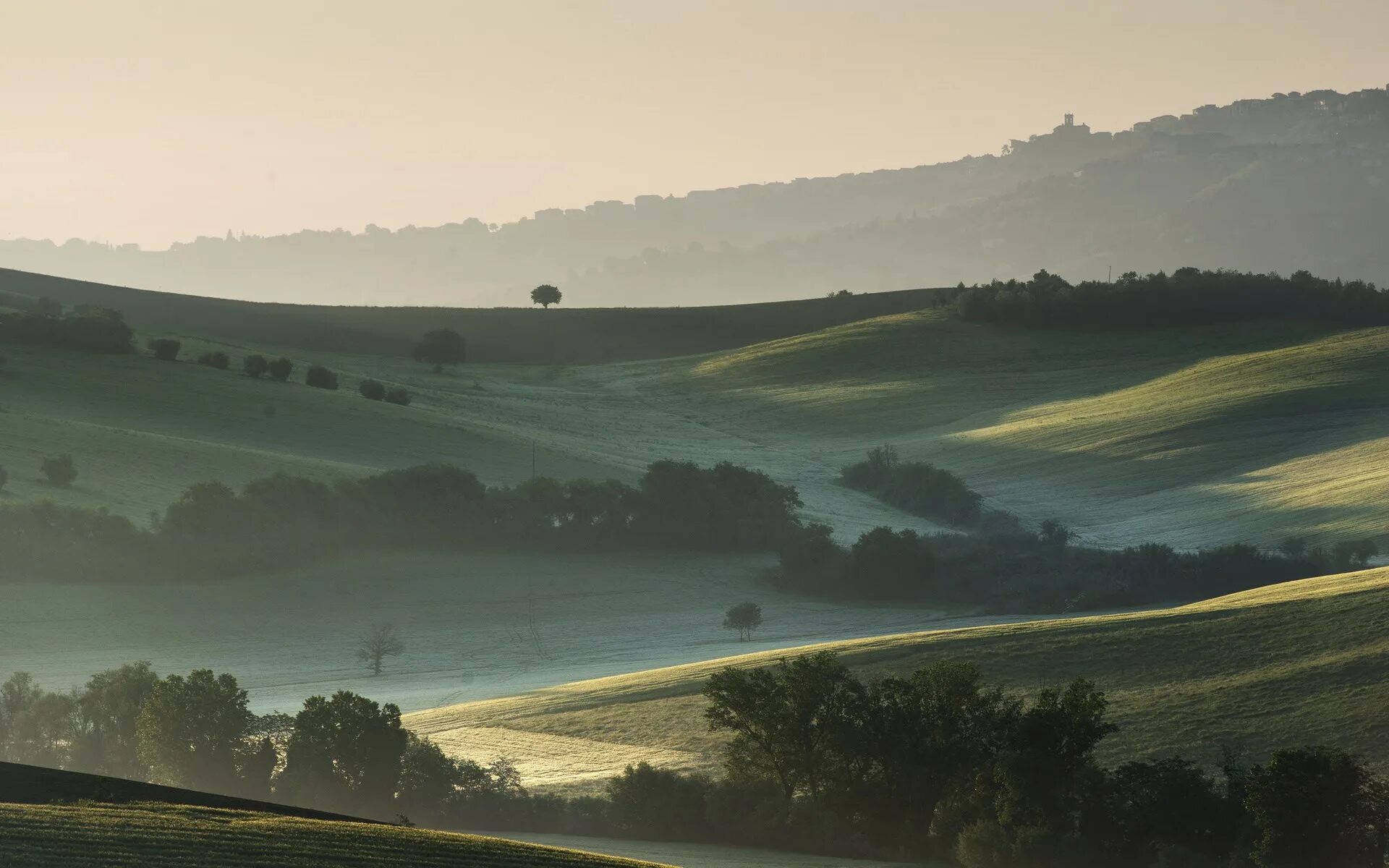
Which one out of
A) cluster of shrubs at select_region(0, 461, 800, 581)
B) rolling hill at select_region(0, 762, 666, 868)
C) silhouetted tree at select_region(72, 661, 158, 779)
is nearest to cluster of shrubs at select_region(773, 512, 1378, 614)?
cluster of shrubs at select_region(0, 461, 800, 581)

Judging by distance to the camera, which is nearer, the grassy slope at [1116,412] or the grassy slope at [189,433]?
the grassy slope at [189,433]

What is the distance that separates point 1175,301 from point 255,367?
6386cm

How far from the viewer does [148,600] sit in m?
50.7

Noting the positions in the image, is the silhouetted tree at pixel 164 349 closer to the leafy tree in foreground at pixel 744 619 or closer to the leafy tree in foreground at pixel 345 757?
the leafy tree in foreground at pixel 744 619

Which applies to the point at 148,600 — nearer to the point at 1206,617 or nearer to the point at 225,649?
the point at 225,649

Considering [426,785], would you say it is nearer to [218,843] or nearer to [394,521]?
[218,843]

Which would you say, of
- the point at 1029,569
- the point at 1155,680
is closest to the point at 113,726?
the point at 1155,680

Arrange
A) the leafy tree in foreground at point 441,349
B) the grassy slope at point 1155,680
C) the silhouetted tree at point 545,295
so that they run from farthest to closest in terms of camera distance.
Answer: the silhouetted tree at point 545,295, the leafy tree in foreground at point 441,349, the grassy slope at point 1155,680

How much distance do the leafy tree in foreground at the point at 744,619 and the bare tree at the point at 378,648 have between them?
11035 millimetres

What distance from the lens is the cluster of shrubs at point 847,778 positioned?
2000 cm

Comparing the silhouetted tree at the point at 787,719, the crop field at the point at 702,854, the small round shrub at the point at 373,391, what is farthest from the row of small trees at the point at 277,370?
the crop field at the point at 702,854

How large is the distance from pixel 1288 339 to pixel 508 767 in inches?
3262

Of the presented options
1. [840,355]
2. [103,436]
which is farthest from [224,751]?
[840,355]

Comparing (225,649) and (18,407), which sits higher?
(18,407)
